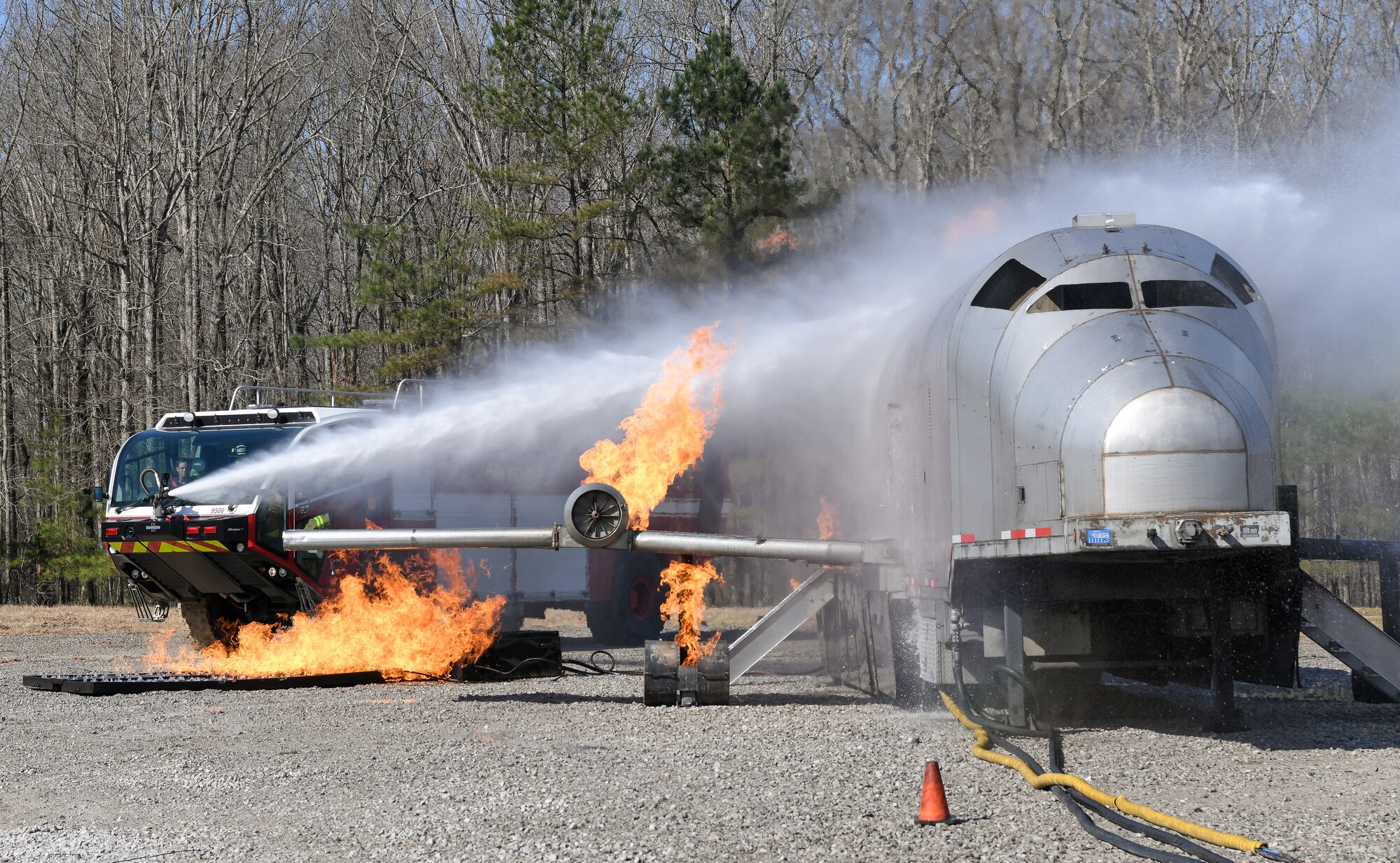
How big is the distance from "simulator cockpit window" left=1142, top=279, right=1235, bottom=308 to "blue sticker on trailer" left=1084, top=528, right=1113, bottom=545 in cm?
182

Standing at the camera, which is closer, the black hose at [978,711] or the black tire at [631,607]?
the black hose at [978,711]

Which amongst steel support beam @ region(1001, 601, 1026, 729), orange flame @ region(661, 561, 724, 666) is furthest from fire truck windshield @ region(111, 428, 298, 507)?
steel support beam @ region(1001, 601, 1026, 729)

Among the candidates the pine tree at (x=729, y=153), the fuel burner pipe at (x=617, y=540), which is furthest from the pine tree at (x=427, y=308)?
the fuel burner pipe at (x=617, y=540)

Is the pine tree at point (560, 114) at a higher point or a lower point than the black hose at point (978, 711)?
higher

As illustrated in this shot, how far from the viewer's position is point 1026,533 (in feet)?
28.4

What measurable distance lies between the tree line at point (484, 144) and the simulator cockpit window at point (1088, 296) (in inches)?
771

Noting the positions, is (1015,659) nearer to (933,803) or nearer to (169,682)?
(933,803)

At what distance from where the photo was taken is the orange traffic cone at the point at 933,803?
21.6 ft

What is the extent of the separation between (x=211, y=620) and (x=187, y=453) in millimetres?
2025

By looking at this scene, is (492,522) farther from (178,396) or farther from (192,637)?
(178,396)

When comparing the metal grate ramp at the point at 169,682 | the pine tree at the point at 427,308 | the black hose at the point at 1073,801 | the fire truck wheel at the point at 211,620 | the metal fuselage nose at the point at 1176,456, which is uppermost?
the pine tree at the point at 427,308

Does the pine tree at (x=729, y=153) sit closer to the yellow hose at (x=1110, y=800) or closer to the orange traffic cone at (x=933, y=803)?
the yellow hose at (x=1110, y=800)

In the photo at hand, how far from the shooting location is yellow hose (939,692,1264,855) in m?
5.83

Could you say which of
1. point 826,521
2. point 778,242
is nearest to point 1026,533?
point 826,521
